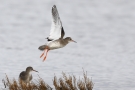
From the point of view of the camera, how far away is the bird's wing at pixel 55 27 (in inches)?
503

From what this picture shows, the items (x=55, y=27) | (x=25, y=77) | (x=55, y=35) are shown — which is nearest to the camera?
(x=55, y=27)

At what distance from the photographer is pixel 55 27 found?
13.1m

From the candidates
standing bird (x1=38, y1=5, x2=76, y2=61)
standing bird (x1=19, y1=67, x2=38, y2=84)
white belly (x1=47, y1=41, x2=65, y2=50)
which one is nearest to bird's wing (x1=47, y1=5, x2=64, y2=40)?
standing bird (x1=38, y1=5, x2=76, y2=61)

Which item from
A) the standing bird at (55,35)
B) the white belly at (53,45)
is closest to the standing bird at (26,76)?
the standing bird at (55,35)

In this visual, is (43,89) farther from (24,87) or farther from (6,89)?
(6,89)

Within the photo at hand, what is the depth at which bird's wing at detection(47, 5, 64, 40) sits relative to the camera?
41.9 feet

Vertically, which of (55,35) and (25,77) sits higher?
(55,35)

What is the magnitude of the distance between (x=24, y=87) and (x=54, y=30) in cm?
250

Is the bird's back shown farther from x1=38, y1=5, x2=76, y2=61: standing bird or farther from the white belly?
the white belly

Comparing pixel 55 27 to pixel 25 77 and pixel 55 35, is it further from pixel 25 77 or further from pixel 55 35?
pixel 25 77

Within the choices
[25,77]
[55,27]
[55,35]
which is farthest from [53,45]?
[25,77]

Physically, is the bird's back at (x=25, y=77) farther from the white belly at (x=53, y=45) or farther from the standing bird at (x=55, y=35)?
the white belly at (x=53, y=45)

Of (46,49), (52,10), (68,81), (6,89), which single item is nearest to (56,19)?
(52,10)

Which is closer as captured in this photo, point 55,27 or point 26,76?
point 55,27
